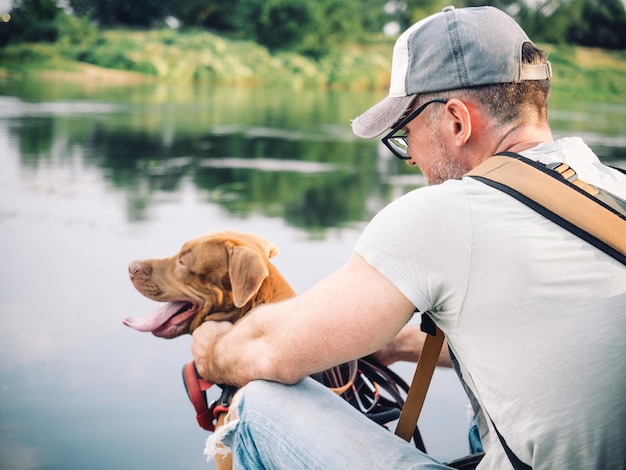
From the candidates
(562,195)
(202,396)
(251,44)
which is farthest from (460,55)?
→ (251,44)

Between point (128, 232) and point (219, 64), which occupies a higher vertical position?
point (219, 64)

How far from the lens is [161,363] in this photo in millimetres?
4426

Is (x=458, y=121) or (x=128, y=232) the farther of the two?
(x=128, y=232)

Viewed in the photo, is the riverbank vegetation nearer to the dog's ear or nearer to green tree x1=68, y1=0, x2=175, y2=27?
green tree x1=68, y1=0, x2=175, y2=27

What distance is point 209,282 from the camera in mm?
3316

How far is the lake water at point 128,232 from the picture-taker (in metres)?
3.74

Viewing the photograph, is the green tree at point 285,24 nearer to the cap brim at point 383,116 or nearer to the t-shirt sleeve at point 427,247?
the cap brim at point 383,116

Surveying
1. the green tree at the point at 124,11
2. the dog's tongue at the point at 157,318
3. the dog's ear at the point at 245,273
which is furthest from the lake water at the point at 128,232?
the green tree at the point at 124,11

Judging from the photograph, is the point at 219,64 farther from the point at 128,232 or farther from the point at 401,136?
the point at 401,136

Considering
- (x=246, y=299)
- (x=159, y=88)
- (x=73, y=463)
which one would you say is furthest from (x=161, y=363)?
(x=159, y=88)

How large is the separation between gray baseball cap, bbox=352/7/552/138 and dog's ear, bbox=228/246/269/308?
0.92 m

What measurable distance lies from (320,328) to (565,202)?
78 cm

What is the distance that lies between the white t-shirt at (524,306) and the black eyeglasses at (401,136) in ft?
1.70

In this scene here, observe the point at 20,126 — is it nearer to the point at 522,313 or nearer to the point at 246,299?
the point at 246,299
